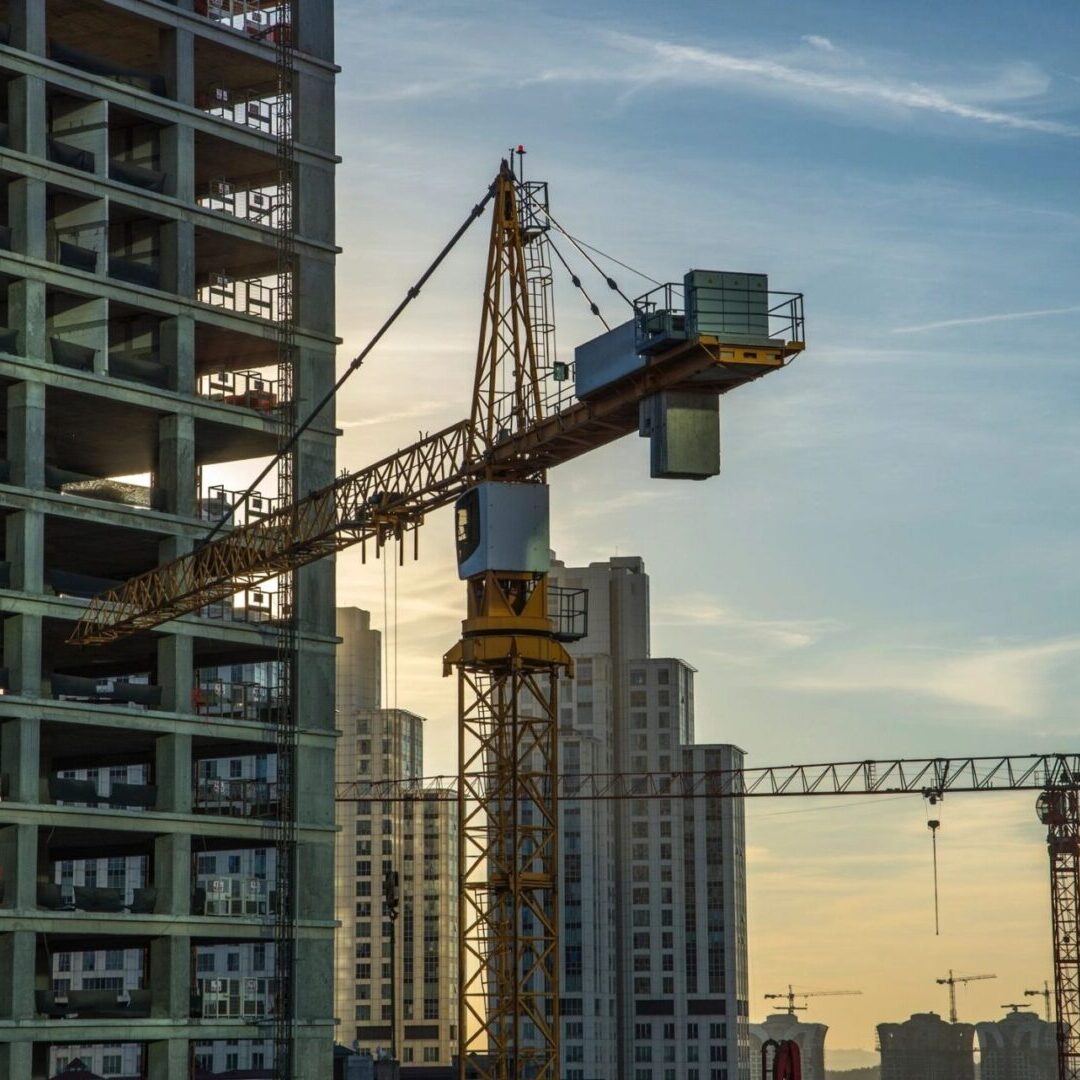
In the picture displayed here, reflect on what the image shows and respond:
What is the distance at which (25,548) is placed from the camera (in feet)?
259

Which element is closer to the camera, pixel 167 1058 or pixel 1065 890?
pixel 167 1058

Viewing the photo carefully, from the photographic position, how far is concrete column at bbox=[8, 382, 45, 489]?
79.9 metres

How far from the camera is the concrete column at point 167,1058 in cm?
8094

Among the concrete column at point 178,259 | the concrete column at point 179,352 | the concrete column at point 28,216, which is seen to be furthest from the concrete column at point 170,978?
the concrete column at point 28,216

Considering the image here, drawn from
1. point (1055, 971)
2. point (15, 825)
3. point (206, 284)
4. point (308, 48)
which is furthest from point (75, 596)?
point (1055, 971)

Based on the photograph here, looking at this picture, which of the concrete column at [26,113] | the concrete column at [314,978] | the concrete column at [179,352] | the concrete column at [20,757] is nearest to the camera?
the concrete column at [20,757]

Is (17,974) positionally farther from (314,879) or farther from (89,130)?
(89,130)

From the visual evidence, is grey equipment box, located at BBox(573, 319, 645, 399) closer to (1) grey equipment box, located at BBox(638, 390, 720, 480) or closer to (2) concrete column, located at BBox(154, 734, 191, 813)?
(1) grey equipment box, located at BBox(638, 390, 720, 480)

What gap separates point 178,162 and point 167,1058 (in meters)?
36.1

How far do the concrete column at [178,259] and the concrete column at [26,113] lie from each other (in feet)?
22.5

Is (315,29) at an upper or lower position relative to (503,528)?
upper

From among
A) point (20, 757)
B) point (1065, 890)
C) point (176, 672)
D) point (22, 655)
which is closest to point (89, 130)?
point (22, 655)

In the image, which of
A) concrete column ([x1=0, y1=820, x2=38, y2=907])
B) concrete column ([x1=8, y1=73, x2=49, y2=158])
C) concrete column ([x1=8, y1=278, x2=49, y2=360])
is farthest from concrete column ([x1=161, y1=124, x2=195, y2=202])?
concrete column ([x1=0, y1=820, x2=38, y2=907])

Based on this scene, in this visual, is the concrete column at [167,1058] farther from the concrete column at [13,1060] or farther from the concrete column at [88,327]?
the concrete column at [88,327]
